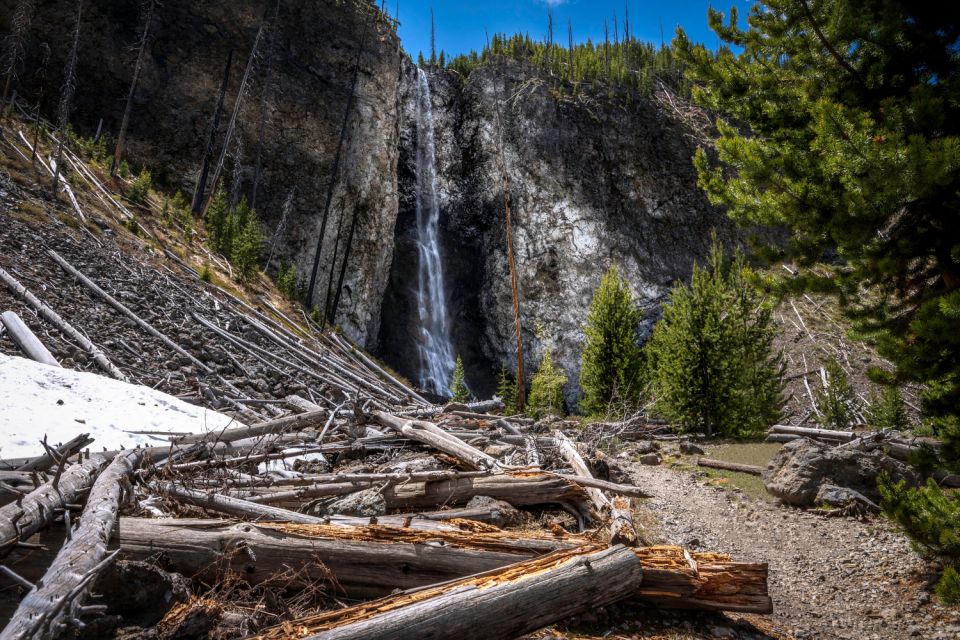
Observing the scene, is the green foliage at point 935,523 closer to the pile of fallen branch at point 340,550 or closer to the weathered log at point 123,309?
the pile of fallen branch at point 340,550

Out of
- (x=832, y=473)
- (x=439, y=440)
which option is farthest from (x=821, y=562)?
(x=439, y=440)

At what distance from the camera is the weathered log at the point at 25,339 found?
8539mm

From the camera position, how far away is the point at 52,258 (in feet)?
41.3

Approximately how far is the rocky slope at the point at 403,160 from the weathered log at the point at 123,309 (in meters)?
18.2

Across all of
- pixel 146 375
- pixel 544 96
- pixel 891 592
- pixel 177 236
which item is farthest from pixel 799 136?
pixel 544 96

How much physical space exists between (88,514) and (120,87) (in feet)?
124

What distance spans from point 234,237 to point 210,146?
8.89 meters

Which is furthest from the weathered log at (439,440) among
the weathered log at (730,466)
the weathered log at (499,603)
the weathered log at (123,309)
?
the weathered log at (730,466)

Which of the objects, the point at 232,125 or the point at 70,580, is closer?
the point at 70,580

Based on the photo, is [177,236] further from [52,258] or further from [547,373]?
[547,373]

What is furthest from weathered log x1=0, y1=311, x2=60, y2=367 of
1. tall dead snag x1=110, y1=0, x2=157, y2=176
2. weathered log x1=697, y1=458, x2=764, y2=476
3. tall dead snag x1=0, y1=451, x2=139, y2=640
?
tall dead snag x1=110, y1=0, x2=157, y2=176

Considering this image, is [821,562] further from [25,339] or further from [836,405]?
[836,405]

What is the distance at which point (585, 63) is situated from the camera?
53250 millimetres

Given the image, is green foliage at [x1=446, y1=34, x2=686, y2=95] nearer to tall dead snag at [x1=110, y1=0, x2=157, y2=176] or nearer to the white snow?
tall dead snag at [x1=110, y1=0, x2=157, y2=176]
